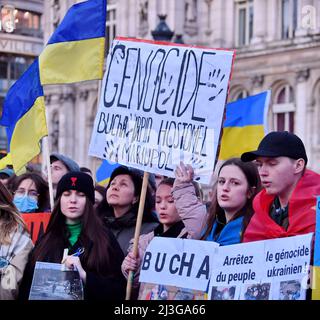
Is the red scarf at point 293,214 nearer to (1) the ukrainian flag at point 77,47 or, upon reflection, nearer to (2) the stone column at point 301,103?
(1) the ukrainian flag at point 77,47

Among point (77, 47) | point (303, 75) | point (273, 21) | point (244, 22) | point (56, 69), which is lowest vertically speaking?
point (56, 69)

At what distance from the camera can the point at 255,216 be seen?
612 centimetres

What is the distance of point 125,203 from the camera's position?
799 cm

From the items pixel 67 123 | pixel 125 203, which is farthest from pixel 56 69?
pixel 67 123

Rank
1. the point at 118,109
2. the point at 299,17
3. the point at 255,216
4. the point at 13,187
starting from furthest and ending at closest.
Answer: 1. the point at 299,17
2. the point at 13,187
3. the point at 118,109
4. the point at 255,216

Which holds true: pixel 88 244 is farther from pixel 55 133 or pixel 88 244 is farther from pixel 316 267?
pixel 55 133

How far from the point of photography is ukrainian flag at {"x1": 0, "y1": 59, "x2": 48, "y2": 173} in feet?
30.1

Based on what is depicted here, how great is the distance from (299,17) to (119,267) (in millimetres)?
24018

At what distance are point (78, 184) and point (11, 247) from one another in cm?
64

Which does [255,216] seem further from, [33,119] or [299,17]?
[299,17]

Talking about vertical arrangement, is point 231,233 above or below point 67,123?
below

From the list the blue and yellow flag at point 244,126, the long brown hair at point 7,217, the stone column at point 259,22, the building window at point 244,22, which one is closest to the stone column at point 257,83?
the stone column at point 259,22

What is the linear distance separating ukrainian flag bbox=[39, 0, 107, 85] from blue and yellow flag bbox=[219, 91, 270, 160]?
2992 mm
